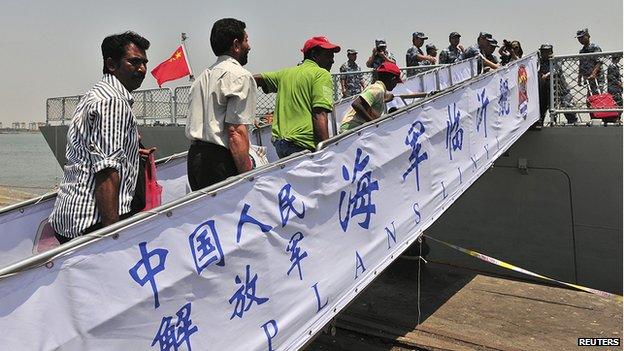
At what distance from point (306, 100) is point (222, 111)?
92 cm

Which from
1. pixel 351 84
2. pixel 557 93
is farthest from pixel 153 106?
pixel 557 93

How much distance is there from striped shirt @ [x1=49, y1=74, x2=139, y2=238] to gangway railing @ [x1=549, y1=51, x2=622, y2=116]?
6585 mm

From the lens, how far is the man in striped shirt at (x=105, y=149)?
2.17 metres

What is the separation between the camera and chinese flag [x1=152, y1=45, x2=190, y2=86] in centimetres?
1162

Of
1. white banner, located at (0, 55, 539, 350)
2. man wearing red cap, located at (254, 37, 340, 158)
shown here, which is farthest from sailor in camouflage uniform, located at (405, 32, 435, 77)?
man wearing red cap, located at (254, 37, 340, 158)

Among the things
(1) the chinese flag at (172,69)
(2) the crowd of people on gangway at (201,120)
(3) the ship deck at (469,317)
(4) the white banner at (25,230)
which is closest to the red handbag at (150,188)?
(2) the crowd of people on gangway at (201,120)

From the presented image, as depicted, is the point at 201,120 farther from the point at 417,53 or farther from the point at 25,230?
the point at 417,53

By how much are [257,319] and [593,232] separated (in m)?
6.25

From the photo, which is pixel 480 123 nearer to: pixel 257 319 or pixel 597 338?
pixel 597 338

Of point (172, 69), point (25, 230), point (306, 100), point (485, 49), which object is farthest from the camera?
point (172, 69)

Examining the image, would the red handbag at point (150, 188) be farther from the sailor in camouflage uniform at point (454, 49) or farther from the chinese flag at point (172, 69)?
the chinese flag at point (172, 69)

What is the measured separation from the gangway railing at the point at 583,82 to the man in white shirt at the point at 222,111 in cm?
578

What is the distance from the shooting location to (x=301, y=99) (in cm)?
370

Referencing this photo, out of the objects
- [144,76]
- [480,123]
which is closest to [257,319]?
[144,76]
